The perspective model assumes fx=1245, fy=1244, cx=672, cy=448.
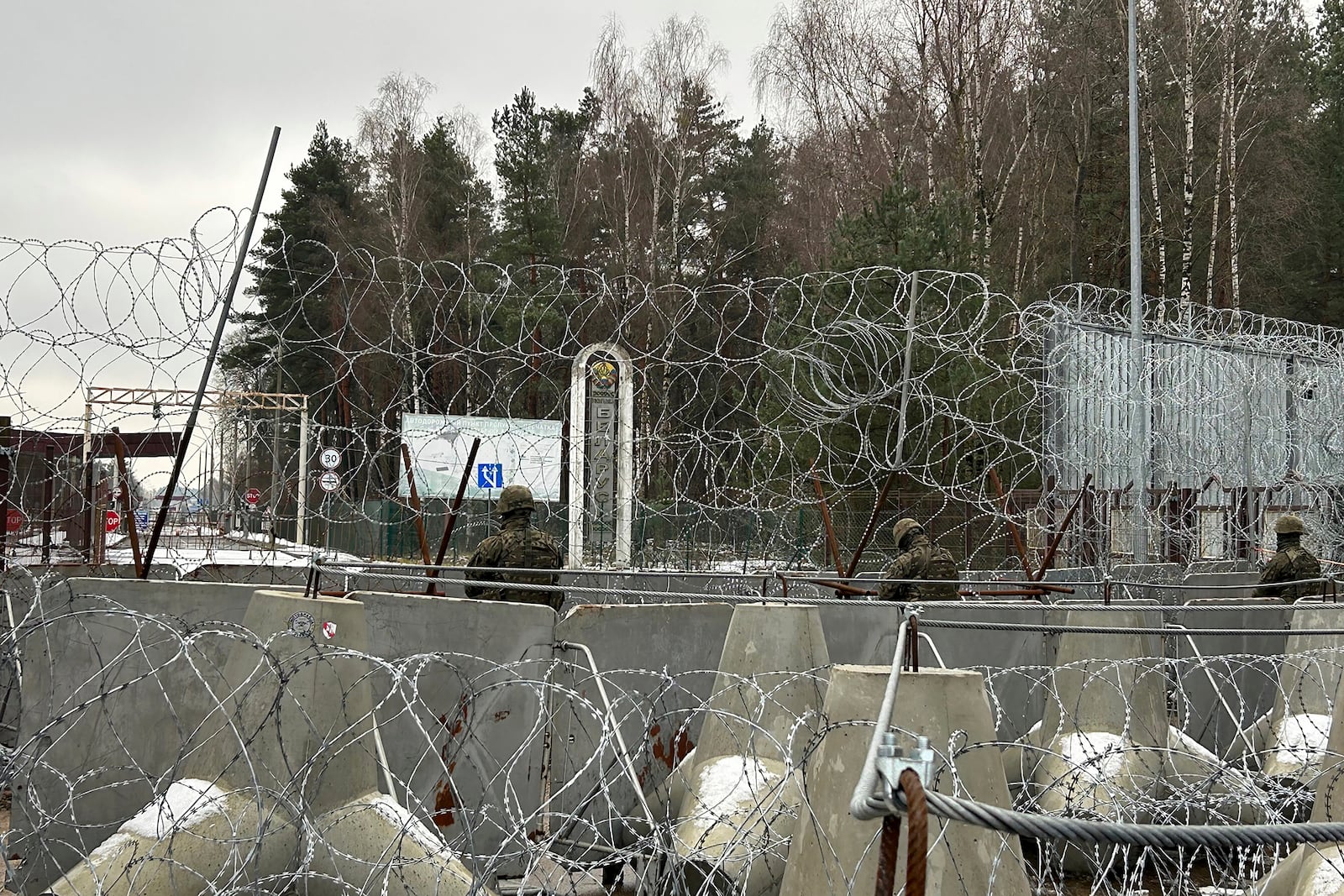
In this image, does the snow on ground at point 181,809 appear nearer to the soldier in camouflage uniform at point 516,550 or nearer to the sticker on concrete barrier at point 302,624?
the sticker on concrete barrier at point 302,624

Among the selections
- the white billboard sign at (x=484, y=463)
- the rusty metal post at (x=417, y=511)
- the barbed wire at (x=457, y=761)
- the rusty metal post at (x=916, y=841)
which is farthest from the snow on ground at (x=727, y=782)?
the white billboard sign at (x=484, y=463)

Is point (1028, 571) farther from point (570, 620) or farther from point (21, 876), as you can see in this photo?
point (21, 876)

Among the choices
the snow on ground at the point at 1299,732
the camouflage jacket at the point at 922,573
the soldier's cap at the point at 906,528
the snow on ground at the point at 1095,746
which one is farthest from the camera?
the soldier's cap at the point at 906,528

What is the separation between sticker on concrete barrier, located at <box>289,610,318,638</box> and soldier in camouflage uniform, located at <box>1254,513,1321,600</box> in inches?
294

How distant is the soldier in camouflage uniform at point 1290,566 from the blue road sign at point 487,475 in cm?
792

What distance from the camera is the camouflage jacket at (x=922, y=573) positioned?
7500mm

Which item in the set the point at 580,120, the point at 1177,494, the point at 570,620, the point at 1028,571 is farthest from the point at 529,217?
the point at 570,620

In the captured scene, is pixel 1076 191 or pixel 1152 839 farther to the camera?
pixel 1076 191

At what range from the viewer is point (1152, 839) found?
171 cm

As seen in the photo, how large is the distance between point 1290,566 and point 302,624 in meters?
7.98

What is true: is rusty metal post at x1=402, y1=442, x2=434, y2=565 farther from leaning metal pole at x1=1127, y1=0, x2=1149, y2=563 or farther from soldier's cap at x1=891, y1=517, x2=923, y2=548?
leaning metal pole at x1=1127, y1=0, x2=1149, y2=563

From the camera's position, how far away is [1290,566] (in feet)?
32.2

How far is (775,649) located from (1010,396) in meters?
13.0

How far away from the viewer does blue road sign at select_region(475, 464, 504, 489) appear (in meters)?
14.1
